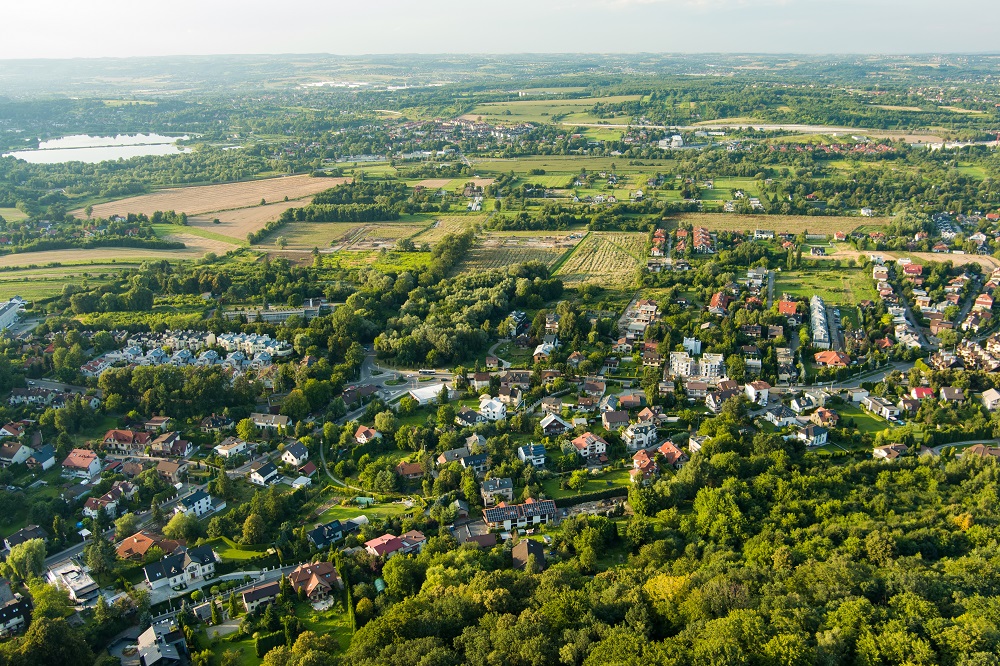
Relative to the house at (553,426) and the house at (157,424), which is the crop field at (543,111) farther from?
the house at (157,424)

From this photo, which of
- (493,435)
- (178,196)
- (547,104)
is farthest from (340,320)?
(547,104)

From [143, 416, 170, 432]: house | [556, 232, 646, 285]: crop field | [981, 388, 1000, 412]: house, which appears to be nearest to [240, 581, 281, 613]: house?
[143, 416, 170, 432]: house

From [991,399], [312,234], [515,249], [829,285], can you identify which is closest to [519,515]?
[991,399]

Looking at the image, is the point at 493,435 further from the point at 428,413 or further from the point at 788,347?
the point at 788,347

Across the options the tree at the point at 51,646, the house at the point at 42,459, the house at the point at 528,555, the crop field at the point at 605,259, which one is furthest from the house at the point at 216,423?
the crop field at the point at 605,259

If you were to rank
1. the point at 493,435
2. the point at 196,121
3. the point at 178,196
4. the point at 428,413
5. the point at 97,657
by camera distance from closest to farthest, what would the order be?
1. the point at 97,657
2. the point at 493,435
3. the point at 428,413
4. the point at 178,196
5. the point at 196,121

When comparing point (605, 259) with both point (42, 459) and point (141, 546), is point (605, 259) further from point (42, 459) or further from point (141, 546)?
point (141, 546)

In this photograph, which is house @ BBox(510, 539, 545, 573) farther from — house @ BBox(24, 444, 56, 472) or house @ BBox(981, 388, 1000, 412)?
house @ BBox(981, 388, 1000, 412)
